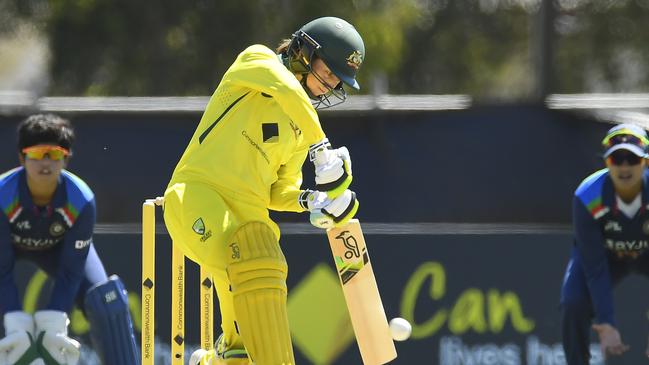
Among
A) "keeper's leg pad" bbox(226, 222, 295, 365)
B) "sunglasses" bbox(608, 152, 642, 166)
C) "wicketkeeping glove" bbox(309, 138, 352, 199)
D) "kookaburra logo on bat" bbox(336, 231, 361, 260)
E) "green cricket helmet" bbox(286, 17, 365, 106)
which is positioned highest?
"green cricket helmet" bbox(286, 17, 365, 106)

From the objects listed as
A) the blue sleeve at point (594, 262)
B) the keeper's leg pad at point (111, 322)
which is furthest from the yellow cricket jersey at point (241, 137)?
the blue sleeve at point (594, 262)

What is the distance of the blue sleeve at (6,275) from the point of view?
6.11m

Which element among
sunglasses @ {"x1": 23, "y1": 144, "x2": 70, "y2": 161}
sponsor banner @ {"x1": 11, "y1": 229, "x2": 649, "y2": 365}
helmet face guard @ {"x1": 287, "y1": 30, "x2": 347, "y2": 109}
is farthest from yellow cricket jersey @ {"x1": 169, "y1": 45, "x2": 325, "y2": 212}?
sponsor banner @ {"x1": 11, "y1": 229, "x2": 649, "y2": 365}

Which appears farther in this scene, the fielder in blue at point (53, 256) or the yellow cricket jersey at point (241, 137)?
the fielder in blue at point (53, 256)

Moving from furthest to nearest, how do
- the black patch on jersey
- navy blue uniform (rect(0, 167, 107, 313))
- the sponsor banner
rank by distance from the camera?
1. the sponsor banner
2. navy blue uniform (rect(0, 167, 107, 313))
3. the black patch on jersey

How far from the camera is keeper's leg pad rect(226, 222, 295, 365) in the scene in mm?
5062

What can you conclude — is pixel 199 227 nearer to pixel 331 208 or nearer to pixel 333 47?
pixel 331 208

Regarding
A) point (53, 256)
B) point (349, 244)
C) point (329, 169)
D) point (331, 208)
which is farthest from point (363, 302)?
point (53, 256)

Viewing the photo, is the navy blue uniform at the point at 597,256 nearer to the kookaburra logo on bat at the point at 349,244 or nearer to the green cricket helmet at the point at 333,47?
the kookaburra logo on bat at the point at 349,244

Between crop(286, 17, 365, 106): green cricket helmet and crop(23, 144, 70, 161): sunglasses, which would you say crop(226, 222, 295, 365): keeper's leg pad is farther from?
crop(23, 144, 70, 161): sunglasses

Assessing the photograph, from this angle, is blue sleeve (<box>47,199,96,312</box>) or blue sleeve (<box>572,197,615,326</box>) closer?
blue sleeve (<box>47,199,96,312</box>)

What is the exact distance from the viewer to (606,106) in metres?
8.80

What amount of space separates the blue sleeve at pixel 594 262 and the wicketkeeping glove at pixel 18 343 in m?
2.54

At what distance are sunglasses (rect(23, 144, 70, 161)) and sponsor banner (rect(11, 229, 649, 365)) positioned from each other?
62.2 inches
